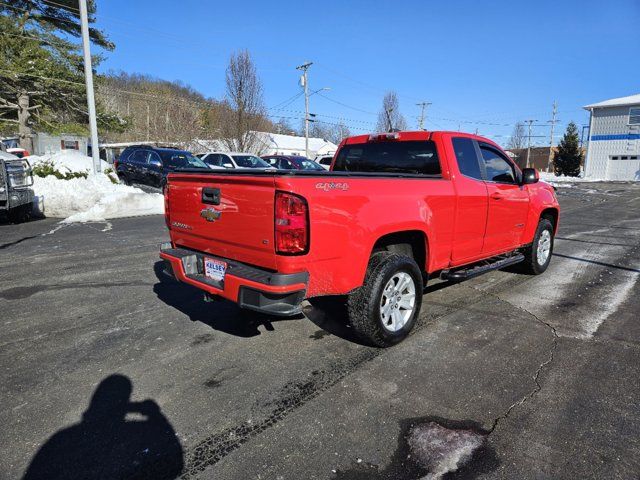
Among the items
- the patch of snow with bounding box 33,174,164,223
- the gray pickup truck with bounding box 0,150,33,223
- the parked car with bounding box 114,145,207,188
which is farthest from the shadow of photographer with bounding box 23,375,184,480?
the parked car with bounding box 114,145,207,188

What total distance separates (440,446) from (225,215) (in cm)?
224

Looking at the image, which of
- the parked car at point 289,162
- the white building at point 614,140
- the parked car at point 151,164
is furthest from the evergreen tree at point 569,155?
the parked car at point 151,164

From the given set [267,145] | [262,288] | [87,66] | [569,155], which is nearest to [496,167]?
[262,288]

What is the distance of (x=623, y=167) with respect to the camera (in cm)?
4312

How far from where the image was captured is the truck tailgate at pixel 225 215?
3188 mm

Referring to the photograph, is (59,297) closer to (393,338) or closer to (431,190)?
(393,338)

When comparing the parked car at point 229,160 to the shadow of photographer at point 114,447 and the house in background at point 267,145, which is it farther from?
the shadow of photographer at point 114,447

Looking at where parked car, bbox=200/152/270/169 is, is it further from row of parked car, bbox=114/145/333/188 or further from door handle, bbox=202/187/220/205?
door handle, bbox=202/187/220/205

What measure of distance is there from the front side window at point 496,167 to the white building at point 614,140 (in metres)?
46.5

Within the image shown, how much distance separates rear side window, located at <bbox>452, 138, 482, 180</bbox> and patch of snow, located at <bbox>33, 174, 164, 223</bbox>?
9.79m

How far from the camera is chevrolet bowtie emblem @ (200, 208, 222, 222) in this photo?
359 centimetres

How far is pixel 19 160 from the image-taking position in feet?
33.5

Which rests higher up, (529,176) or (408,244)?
(529,176)

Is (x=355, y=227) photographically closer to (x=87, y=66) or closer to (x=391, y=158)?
(x=391, y=158)
